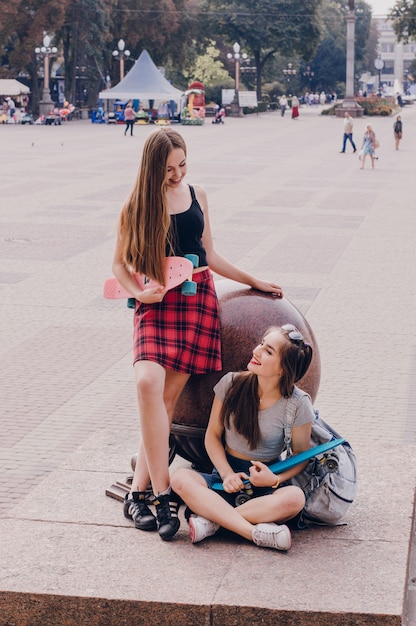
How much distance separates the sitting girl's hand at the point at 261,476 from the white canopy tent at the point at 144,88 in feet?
167

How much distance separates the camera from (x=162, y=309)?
5094mm

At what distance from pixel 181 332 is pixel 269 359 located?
1.60ft

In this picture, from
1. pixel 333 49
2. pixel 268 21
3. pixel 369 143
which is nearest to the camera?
pixel 369 143

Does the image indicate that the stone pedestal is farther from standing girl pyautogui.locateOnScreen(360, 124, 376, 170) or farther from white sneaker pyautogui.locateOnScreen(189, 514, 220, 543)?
standing girl pyautogui.locateOnScreen(360, 124, 376, 170)

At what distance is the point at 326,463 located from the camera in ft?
16.2

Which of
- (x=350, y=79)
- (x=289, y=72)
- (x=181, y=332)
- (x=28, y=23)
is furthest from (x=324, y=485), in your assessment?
(x=289, y=72)

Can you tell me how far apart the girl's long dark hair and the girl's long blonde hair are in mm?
623

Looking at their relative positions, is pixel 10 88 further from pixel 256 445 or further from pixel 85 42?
pixel 256 445

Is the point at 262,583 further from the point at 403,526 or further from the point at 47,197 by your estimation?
the point at 47,197

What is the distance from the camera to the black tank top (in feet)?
16.6

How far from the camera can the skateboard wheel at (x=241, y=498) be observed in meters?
4.85

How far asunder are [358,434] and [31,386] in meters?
2.63

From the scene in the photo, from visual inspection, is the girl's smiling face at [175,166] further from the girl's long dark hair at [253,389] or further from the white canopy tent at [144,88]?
the white canopy tent at [144,88]

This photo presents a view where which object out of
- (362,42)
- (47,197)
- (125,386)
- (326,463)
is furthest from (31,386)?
(362,42)
